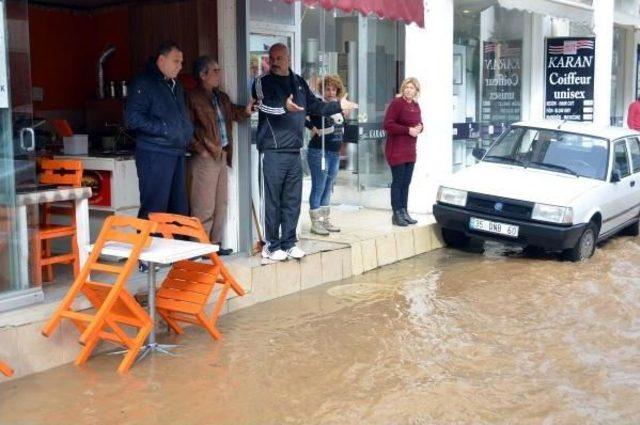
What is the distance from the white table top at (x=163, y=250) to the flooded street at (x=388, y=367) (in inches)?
31.2

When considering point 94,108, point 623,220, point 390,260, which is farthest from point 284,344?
point 623,220

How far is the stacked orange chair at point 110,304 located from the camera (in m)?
5.52

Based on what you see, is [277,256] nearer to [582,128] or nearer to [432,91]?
[432,91]

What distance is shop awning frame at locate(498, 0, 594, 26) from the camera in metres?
11.4

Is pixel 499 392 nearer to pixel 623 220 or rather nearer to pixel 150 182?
pixel 150 182

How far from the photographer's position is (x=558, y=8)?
12.9m

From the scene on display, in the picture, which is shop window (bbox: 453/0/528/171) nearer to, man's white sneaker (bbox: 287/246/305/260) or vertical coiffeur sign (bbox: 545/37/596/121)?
vertical coiffeur sign (bbox: 545/37/596/121)

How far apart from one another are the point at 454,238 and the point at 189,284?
185 inches

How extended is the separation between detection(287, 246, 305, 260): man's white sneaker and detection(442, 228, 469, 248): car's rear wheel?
273 centimetres

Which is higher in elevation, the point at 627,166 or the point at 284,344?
the point at 627,166

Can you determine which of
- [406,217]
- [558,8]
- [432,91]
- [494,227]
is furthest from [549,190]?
[558,8]

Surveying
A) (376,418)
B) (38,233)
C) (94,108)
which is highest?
(94,108)

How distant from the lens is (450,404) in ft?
17.1

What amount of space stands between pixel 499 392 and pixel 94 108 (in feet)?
20.4
